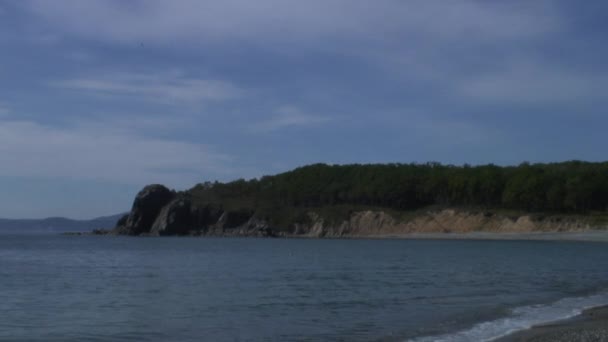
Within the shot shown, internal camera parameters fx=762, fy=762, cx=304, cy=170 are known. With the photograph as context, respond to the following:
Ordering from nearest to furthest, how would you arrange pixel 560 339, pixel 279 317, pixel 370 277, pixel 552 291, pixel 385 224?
pixel 560 339
pixel 279 317
pixel 552 291
pixel 370 277
pixel 385 224

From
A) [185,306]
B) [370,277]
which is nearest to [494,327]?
[185,306]

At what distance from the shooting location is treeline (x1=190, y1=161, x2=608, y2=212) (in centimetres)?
13875

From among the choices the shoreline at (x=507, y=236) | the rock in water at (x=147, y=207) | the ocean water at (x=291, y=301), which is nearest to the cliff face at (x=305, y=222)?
the rock in water at (x=147, y=207)

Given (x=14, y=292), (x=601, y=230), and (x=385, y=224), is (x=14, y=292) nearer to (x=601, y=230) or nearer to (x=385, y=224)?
(x=601, y=230)

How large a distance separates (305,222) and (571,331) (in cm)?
15294

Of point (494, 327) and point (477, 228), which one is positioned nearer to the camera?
point (494, 327)

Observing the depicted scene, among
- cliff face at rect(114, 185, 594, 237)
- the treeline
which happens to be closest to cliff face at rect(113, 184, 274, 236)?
cliff face at rect(114, 185, 594, 237)

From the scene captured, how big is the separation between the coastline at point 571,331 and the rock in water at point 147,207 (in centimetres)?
16996

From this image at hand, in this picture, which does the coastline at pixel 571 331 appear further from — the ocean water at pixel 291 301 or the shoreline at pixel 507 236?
the shoreline at pixel 507 236

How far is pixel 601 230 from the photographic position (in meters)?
125

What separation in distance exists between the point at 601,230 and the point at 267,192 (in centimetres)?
9001

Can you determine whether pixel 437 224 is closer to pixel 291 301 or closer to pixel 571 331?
pixel 291 301

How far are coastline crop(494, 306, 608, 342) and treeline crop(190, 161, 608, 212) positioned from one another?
114161 millimetres

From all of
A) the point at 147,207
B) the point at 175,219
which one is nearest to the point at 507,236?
the point at 175,219
